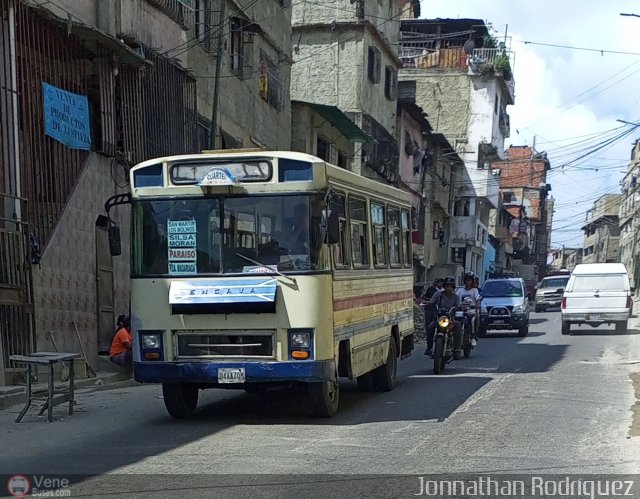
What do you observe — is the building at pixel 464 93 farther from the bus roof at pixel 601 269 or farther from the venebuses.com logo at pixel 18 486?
the venebuses.com logo at pixel 18 486

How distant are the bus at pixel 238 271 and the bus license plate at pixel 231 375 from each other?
0.04 feet

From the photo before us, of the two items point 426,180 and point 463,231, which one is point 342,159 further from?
point 463,231

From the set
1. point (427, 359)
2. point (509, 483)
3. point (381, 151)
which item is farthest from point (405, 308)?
point (381, 151)

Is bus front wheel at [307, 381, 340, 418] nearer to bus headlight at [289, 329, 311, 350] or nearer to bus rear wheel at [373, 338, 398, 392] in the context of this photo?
bus headlight at [289, 329, 311, 350]

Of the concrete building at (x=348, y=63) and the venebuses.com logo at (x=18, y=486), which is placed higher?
the concrete building at (x=348, y=63)

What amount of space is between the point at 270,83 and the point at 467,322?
37.4 feet

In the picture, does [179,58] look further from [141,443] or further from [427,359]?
[141,443]

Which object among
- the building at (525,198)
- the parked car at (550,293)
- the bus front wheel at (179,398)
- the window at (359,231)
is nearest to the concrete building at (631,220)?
the building at (525,198)

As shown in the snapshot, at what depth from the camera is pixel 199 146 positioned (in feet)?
65.3

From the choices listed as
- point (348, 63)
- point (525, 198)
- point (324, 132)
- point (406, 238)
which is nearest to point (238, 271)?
point (406, 238)

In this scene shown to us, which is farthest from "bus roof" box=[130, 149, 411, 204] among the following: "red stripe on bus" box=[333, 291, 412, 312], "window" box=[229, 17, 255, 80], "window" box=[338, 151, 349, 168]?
"window" box=[338, 151, 349, 168]

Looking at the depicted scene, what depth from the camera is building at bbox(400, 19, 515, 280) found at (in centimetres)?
5381

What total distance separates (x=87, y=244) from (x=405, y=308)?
5709 mm

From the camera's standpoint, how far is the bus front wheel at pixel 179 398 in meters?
9.88
